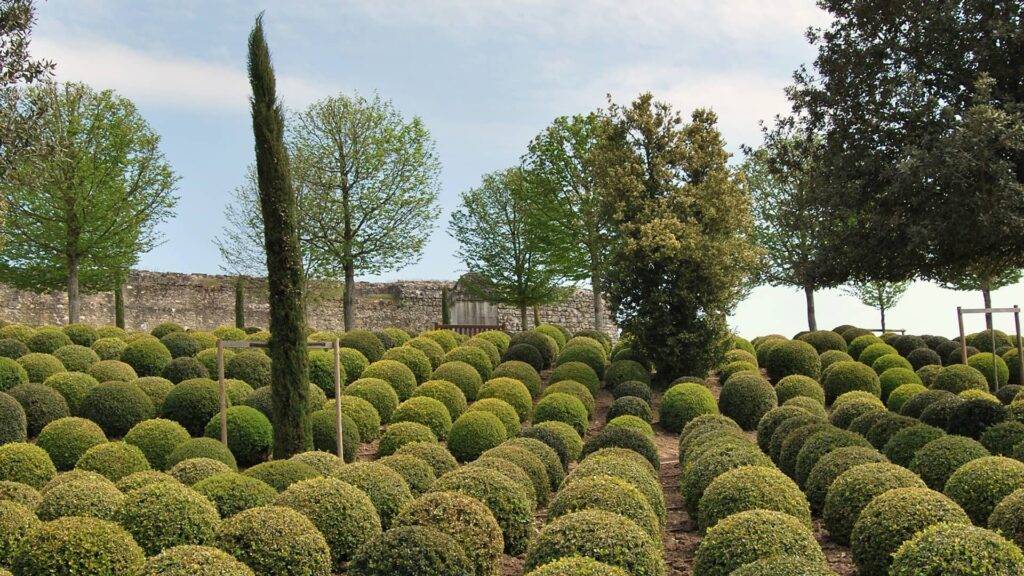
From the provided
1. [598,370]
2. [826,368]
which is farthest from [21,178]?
[826,368]

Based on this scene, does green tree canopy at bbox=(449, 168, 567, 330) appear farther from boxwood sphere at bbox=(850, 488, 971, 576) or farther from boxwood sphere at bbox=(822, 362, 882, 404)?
boxwood sphere at bbox=(850, 488, 971, 576)

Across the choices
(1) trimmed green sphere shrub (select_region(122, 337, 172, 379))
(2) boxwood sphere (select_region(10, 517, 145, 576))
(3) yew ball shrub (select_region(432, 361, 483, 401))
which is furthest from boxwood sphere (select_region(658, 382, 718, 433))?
(2) boxwood sphere (select_region(10, 517, 145, 576))

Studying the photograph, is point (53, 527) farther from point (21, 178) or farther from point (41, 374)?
point (41, 374)

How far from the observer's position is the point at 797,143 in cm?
1583

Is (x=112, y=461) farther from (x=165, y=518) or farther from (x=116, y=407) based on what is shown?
(x=165, y=518)

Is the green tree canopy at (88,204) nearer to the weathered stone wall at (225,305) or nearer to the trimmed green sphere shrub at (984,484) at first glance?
the weathered stone wall at (225,305)

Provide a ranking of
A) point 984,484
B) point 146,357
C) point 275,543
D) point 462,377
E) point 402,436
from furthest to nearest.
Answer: point 146,357 → point 462,377 → point 402,436 → point 984,484 → point 275,543

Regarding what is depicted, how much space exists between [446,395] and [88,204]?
1704 centimetres

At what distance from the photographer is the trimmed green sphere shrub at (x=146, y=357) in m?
19.1

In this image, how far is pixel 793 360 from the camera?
71.5ft

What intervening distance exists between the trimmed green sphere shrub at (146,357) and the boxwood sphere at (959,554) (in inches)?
616

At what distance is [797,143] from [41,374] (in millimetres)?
14676

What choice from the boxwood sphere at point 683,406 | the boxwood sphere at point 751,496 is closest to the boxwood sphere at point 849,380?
the boxwood sphere at point 683,406

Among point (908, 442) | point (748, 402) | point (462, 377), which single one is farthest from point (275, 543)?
point (748, 402)
